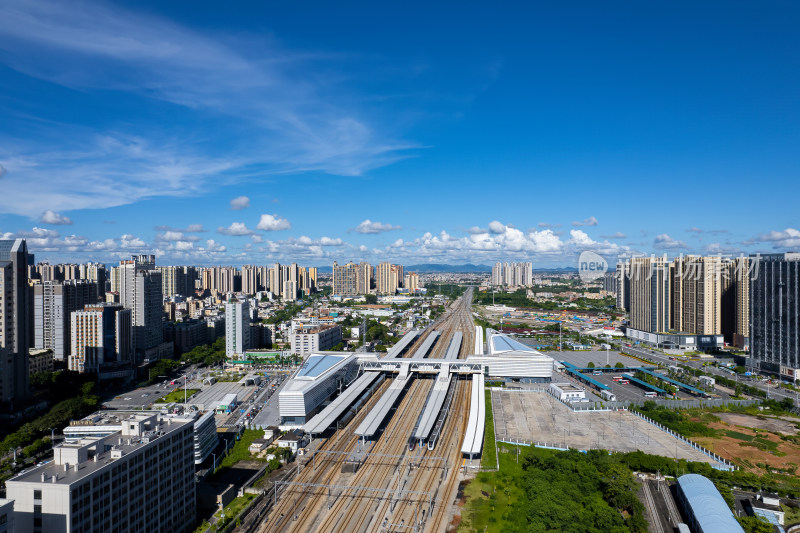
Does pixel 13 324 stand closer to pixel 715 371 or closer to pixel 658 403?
pixel 658 403

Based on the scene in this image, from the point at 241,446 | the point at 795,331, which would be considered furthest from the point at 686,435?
the point at 241,446

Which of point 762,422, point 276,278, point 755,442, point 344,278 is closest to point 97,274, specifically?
point 276,278

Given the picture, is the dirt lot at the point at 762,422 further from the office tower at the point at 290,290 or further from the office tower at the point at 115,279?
the office tower at the point at 290,290

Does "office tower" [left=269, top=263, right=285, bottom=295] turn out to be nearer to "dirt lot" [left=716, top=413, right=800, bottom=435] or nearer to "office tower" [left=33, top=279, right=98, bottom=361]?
"office tower" [left=33, top=279, right=98, bottom=361]

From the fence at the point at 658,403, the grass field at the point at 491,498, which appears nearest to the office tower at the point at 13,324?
the grass field at the point at 491,498

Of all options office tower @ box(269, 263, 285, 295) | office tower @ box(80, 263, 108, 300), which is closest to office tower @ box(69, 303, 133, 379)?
office tower @ box(80, 263, 108, 300)

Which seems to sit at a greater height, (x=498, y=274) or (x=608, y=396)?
(x=498, y=274)
